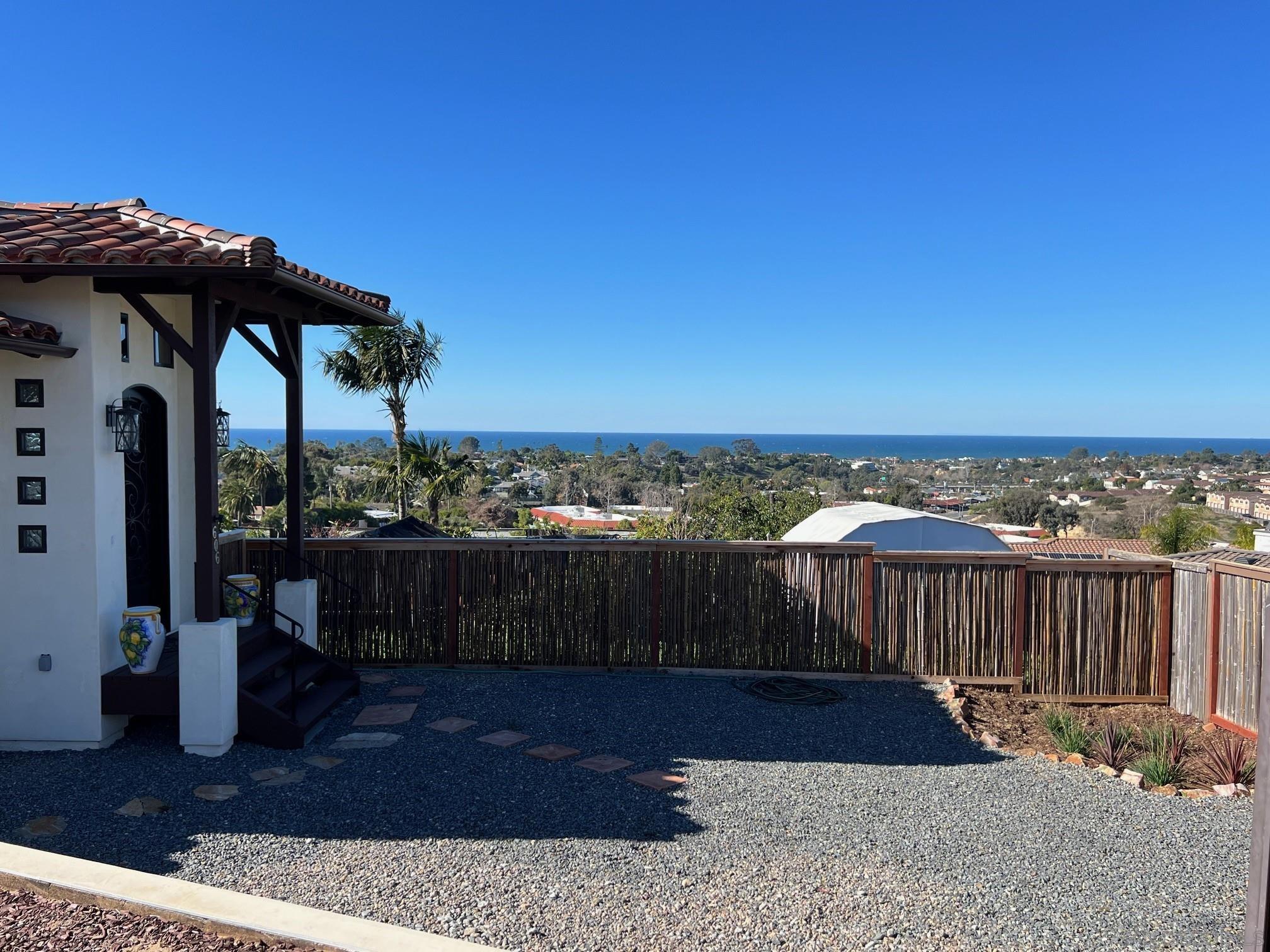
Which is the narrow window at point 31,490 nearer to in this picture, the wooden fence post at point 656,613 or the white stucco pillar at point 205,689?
the white stucco pillar at point 205,689

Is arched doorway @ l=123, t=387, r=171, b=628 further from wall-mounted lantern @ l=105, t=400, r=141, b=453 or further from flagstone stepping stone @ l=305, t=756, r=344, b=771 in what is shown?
flagstone stepping stone @ l=305, t=756, r=344, b=771

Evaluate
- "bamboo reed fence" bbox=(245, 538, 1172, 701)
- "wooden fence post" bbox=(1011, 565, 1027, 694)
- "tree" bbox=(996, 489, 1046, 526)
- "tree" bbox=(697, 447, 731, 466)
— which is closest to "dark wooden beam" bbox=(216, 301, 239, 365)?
"bamboo reed fence" bbox=(245, 538, 1172, 701)

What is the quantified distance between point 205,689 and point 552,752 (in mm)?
2320

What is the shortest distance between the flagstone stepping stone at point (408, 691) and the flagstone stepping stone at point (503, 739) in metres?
1.34

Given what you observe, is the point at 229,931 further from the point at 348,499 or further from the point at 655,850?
the point at 348,499

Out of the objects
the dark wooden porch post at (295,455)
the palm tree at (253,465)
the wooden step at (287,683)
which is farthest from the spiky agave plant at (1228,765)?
the palm tree at (253,465)

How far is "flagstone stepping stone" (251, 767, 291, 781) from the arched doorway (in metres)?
1.96

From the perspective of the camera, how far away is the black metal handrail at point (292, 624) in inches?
233

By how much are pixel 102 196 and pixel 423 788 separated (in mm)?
5738

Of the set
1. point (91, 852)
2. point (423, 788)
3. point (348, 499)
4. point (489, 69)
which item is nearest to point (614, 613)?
point (423, 788)

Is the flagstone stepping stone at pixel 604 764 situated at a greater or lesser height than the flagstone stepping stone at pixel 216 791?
lesser

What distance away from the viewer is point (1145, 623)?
7781 millimetres

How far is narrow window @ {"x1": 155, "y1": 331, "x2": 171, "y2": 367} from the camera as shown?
6340 mm

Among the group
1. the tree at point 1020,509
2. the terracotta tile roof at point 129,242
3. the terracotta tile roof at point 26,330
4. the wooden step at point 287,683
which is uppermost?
the terracotta tile roof at point 129,242
